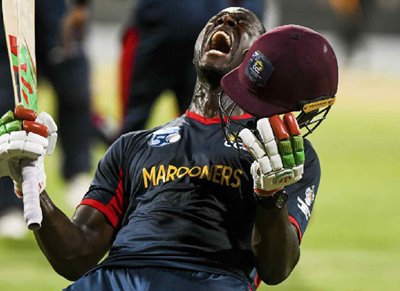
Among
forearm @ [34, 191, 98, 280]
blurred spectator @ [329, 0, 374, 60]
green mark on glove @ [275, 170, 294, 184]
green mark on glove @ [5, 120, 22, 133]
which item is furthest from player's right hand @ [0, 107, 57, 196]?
blurred spectator @ [329, 0, 374, 60]

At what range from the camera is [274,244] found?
3.98m

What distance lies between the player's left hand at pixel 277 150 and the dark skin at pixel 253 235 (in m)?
0.33

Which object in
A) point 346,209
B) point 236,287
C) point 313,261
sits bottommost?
point 346,209

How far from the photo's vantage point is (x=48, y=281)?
264 inches

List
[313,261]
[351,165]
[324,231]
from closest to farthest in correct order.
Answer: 1. [313,261]
2. [324,231]
3. [351,165]

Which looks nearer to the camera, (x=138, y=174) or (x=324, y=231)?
(x=138, y=174)

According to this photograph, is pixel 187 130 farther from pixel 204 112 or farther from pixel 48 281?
pixel 48 281

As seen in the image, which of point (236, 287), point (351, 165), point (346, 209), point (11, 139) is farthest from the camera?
point (351, 165)

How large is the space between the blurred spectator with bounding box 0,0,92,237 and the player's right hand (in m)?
4.04

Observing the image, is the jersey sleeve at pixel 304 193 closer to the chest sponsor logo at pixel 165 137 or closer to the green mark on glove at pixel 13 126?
the chest sponsor logo at pixel 165 137

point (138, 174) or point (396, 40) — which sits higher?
point (138, 174)

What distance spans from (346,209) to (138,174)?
4.96 m

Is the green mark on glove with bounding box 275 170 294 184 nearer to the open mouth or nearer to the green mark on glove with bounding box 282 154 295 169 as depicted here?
the green mark on glove with bounding box 282 154 295 169

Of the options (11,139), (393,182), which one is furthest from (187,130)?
(393,182)
